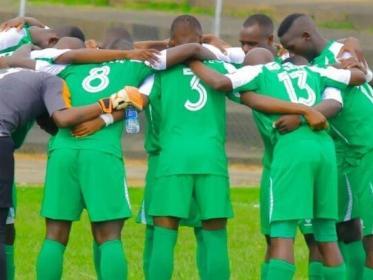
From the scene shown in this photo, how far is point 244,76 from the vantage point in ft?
32.5

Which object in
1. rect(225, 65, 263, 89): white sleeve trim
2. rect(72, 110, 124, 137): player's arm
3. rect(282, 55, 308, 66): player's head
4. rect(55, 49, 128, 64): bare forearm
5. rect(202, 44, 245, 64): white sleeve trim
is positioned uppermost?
rect(202, 44, 245, 64): white sleeve trim

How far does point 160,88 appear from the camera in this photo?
10.3 metres

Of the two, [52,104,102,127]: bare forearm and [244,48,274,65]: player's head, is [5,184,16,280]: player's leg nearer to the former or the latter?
[52,104,102,127]: bare forearm

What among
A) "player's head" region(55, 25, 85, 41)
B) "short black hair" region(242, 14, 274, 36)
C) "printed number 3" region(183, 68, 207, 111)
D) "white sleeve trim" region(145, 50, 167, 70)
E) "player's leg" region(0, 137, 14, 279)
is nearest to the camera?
"player's leg" region(0, 137, 14, 279)

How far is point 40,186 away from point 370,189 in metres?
8.17

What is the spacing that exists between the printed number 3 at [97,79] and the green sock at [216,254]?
4.31 ft

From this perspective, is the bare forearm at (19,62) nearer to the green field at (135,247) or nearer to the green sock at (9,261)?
the green sock at (9,261)

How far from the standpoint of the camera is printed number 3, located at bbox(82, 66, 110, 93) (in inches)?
396

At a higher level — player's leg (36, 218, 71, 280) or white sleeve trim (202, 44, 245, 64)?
white sleeve trim (202, 44, 245, 64)

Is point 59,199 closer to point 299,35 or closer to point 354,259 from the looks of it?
point 299,35

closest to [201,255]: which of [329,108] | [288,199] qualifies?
[288,199]

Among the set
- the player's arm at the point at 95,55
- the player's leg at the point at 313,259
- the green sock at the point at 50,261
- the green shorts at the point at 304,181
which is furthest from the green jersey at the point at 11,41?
the player's leg at the point at 313,259

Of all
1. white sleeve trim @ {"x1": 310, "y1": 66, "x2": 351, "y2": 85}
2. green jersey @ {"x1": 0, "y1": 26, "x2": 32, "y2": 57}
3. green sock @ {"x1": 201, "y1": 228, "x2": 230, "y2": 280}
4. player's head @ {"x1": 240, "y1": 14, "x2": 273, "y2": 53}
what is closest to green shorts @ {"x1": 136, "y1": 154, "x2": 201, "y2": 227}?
green sock @ {"x1": 201, "y1": 228, "x2": 230, "y2": 280}

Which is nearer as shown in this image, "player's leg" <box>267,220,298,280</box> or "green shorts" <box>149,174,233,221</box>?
"player's leg" <box>267,220,298,280</box>
